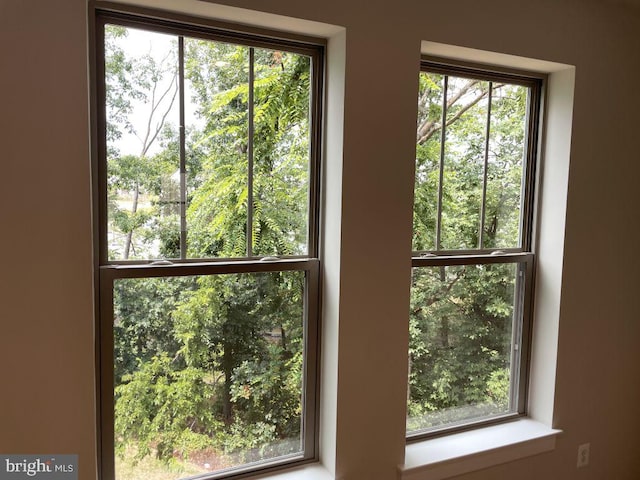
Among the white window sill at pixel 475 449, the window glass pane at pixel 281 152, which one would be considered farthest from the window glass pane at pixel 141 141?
the white window sill at pixel 475 449

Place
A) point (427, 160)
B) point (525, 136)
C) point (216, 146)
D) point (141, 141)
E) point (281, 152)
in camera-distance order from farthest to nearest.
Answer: point (525, 136), point (427, 160), point (281, 152), point (216, 146), point (141, 141)

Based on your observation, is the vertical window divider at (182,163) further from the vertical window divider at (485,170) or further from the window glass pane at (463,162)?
the vertical window divider at (485,170)

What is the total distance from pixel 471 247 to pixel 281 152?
98 cm

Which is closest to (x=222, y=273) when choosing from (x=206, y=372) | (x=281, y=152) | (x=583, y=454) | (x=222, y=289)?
(x=222, y=289)

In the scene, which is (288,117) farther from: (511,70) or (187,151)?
(511,70)

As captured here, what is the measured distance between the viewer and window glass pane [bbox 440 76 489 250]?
6.54ft

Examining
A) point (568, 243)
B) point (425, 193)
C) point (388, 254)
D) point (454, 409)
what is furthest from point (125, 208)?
point (568, 243)

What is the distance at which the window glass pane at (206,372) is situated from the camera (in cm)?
155

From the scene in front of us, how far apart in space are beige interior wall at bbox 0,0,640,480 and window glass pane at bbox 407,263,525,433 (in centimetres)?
22

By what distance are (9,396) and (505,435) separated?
194 centimetres

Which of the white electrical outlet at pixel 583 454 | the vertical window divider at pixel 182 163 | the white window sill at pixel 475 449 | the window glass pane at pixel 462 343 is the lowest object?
the white electrical outlet at pixel 583 454

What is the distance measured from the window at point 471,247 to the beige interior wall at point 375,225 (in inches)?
7.3

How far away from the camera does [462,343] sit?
6.97ft

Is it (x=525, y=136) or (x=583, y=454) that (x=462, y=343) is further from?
(x=525, y=136)
